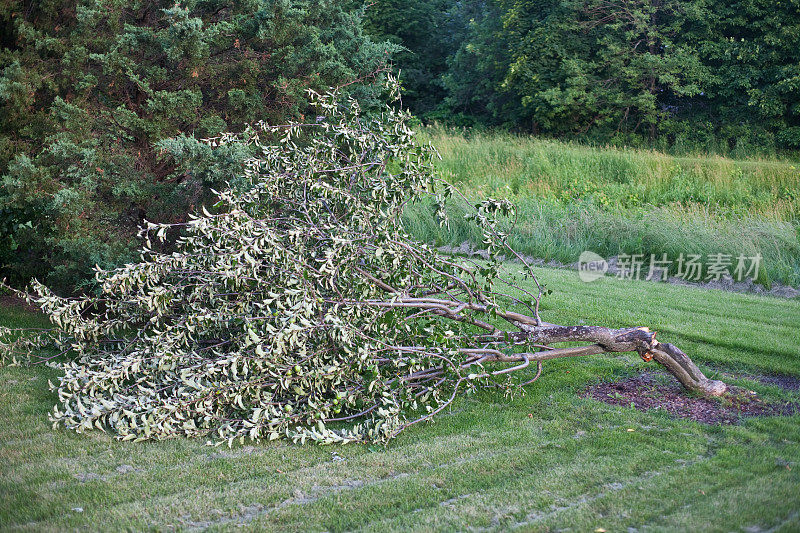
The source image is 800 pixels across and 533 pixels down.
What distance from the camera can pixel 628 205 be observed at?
10977mm

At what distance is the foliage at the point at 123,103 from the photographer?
18.5 feet

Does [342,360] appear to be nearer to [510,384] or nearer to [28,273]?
[510,384]

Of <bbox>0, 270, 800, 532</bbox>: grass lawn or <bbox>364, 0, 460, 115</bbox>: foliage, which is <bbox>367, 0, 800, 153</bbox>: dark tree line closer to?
<bbox>364, 0, 460, 115</bbox>: foliage

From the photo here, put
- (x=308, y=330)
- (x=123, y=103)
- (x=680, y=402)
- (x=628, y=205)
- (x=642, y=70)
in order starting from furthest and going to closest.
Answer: (x=642, y=70) < (x=628, y=205) < (x=123, y=103) < (x=680, y=402) < (x=308, y=330)

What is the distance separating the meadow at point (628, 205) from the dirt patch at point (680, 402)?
4.14 metres

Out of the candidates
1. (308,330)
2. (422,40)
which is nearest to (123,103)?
(308,330)

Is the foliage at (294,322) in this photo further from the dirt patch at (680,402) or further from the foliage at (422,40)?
the foliage at (422,40)

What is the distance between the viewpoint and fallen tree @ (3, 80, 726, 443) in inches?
156

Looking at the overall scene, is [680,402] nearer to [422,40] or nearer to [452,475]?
[452,475]

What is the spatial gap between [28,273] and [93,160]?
1.76 m

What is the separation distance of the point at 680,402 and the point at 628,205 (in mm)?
6983

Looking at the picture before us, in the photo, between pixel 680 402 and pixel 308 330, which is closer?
pixel 308 330

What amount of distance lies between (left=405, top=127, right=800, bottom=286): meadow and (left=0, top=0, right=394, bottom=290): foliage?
402cm

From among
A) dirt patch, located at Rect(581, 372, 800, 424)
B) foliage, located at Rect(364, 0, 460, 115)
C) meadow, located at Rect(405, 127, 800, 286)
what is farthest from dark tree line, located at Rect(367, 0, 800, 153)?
dirt patch, located at Rect(581, 372, 800, 424)
